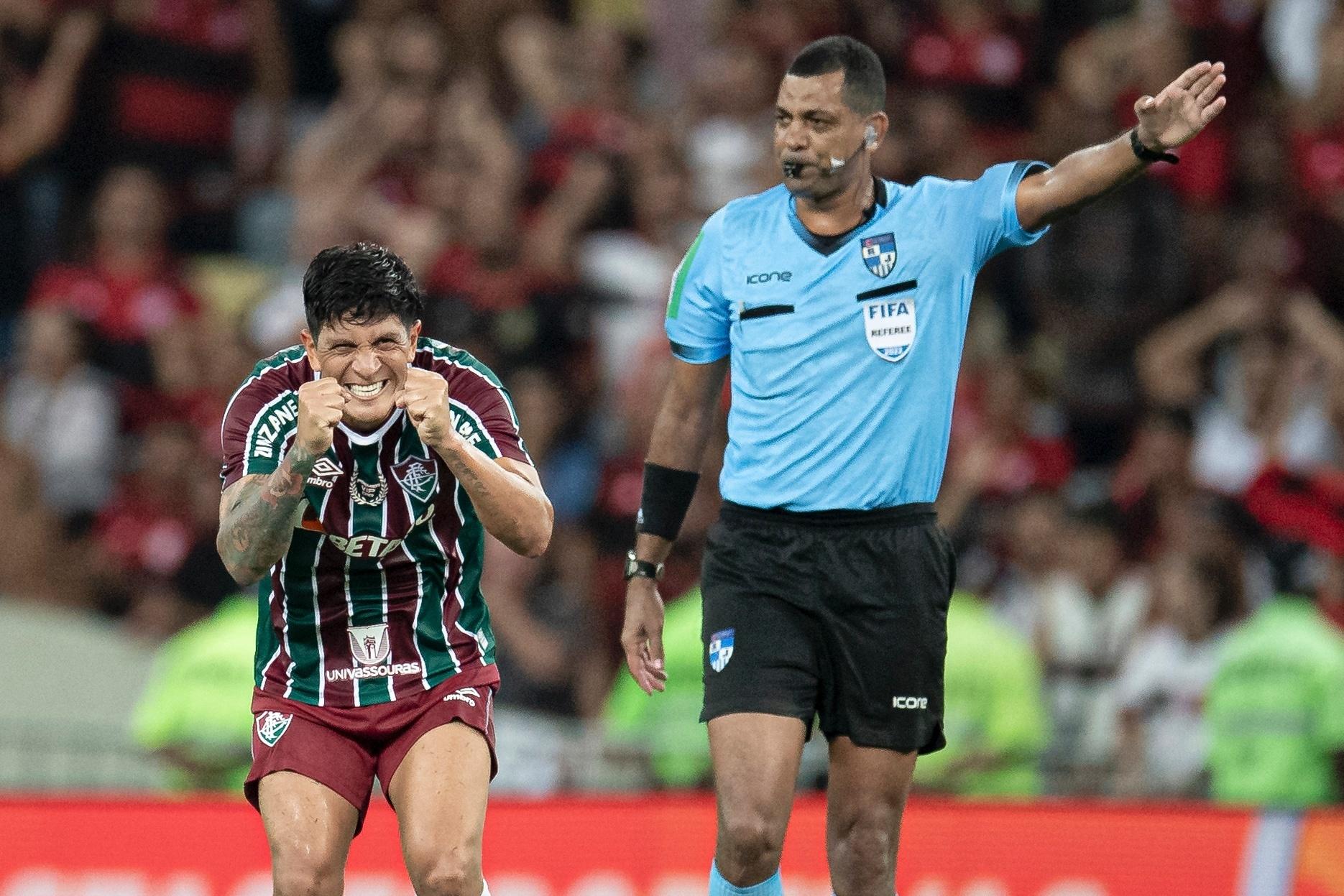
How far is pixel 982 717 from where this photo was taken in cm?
909

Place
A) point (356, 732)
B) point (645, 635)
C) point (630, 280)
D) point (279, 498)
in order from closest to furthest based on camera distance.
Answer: point (279, 498), point (356, 732), point (645, 635), point (630, 280)

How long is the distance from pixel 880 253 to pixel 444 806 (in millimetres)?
2067

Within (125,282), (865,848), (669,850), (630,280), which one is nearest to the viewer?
(865,848)

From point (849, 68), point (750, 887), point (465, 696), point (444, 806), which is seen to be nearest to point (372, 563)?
point (465, 696)

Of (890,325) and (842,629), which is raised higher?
(890,325)

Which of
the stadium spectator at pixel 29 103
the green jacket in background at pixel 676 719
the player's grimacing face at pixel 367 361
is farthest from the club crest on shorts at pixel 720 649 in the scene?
the stadium spectator at pixel 29 103

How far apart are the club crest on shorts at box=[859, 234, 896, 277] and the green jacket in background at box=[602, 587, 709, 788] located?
2952 millimetres

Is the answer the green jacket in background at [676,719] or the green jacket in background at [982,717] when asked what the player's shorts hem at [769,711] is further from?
the green jacket in background at [982,717]

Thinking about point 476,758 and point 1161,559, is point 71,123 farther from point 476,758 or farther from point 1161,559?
point 476,758

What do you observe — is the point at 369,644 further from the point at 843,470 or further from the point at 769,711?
the point at 843,470

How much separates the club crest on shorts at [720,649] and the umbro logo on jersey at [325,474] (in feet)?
4.11

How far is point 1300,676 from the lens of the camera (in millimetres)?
9023

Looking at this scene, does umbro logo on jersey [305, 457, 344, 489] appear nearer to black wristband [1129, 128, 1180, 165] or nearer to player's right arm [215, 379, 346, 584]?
player's right arm [215, 379, 346, 584]

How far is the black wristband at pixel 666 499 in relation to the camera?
645 cm
